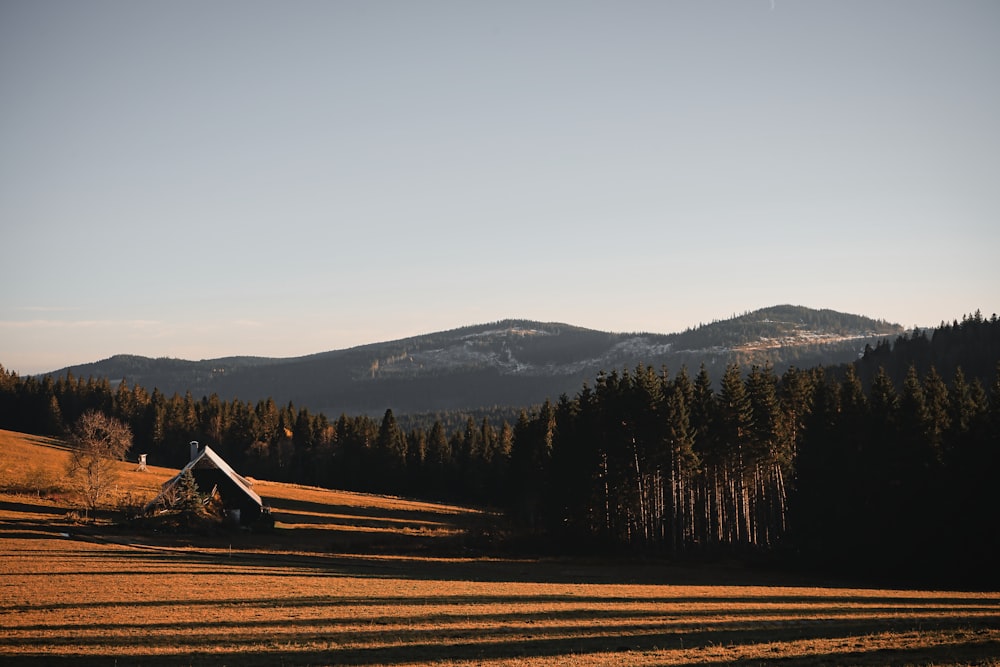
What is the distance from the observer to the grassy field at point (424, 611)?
66.1 feet

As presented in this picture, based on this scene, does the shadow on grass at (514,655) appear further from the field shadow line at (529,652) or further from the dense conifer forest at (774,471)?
the dense conifer forest at (774,471)

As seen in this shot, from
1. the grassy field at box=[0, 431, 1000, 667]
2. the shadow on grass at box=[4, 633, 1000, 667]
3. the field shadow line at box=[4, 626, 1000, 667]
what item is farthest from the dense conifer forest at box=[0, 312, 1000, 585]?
the shadow on grass at box=[4, 633, 1000, 667]

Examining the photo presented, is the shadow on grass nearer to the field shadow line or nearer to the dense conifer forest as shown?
Answer: the field shadow line

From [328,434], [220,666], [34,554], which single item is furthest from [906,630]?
[328,434]

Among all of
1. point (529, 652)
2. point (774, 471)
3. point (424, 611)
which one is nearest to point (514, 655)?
point (529, 652)

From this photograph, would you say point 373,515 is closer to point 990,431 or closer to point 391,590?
point 391,590

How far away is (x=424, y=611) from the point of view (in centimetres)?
2812

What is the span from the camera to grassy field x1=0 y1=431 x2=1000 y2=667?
20.2 meters

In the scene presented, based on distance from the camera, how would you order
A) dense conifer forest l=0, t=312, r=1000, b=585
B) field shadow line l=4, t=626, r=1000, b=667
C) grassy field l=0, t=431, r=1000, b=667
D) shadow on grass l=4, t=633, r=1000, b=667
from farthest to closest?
dense conifer forest l=0, t=312, r=1000, b=585
grassy field l=0, t=431, r=1000, b=667
field shadow line l=4, t=626, r=1000, b=667
shadow on grass l=4, t=633, r=1000, b=667

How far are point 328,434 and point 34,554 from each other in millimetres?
94534

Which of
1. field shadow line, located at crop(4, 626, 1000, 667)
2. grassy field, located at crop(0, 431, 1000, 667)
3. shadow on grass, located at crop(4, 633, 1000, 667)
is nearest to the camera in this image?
shadow on grass, located at crop(4, 633, 1000, 667)

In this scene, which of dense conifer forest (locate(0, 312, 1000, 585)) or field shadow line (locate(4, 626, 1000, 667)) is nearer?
field shadow line (locate(4, 626, 1000, 667))

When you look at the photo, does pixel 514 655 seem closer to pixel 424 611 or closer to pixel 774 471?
pixel 424 611

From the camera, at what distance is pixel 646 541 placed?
5812 cm
